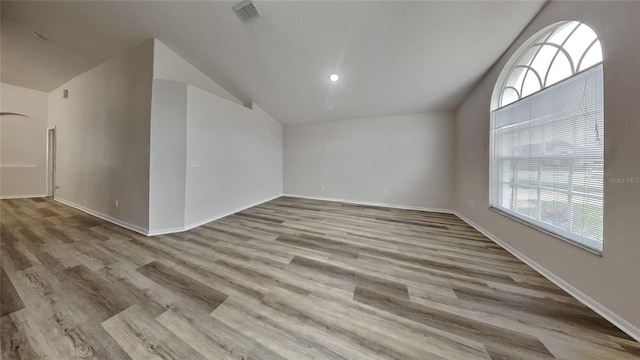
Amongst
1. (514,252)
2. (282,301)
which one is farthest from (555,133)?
(282,301)

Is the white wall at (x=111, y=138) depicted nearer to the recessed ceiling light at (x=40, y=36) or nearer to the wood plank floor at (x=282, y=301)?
the recessed ceiling light at (x=40, y=36)

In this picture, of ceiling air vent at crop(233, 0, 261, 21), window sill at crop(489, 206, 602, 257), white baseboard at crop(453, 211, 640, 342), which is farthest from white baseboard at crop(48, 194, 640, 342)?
ceiling air vent at crop(233, 0, 261, 21)

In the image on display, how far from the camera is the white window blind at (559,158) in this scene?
1.47m

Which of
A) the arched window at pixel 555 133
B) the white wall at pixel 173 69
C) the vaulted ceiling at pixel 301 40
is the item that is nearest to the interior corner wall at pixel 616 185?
the arched window at pixel 555 133

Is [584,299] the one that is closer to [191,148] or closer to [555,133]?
[555,133]

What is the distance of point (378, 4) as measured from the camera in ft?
6.66

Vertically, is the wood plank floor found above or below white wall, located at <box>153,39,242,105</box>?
below

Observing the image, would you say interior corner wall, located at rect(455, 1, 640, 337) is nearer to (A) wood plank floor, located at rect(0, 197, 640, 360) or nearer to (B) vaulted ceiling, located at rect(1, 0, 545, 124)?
(A) wood plank floor, located at rect(0, 197, 640, 360)

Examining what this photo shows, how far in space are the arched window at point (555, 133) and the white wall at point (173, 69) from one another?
5.03 metres

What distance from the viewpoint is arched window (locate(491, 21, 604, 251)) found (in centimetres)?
149

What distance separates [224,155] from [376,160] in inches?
143

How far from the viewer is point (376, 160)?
4.65 metres

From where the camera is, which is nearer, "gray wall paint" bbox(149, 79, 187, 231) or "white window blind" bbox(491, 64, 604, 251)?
"white window blind" bbox(491, 64, 604, 251)

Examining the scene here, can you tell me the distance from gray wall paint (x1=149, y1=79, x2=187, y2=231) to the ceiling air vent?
1.38 metres
